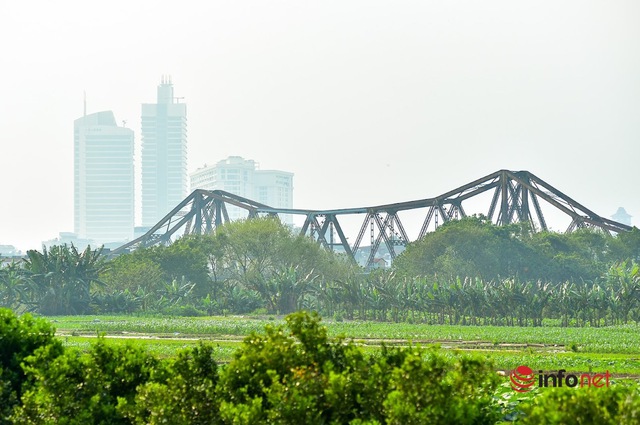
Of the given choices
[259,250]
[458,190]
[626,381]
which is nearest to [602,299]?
[626,381]

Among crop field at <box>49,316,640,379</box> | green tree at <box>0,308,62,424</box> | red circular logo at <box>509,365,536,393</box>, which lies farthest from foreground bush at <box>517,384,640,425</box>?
crop field at <box>49,316,640,379</box>

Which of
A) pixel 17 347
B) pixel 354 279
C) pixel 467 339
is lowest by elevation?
pixel 467 339

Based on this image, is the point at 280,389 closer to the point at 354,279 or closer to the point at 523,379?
the point at 523,379

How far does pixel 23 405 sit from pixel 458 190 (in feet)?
294

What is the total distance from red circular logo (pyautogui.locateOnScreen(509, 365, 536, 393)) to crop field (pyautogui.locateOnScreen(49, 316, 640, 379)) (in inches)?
62.6

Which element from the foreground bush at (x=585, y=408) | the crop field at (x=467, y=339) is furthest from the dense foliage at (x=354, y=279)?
the foreground bush at (x=585, y=408)

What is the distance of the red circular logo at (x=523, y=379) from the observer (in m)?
21.9

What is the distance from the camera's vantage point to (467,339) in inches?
1668

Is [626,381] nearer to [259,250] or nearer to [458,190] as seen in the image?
[259,250]

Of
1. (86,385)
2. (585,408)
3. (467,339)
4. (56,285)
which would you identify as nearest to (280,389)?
(86,385)

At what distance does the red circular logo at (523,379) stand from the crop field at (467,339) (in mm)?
1591

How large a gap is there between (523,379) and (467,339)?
18717 mm

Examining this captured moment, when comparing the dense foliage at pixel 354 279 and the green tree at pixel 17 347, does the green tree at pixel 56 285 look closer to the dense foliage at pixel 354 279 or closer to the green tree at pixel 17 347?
the dense foliage at pixel 354 279

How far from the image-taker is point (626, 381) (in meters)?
23.8
